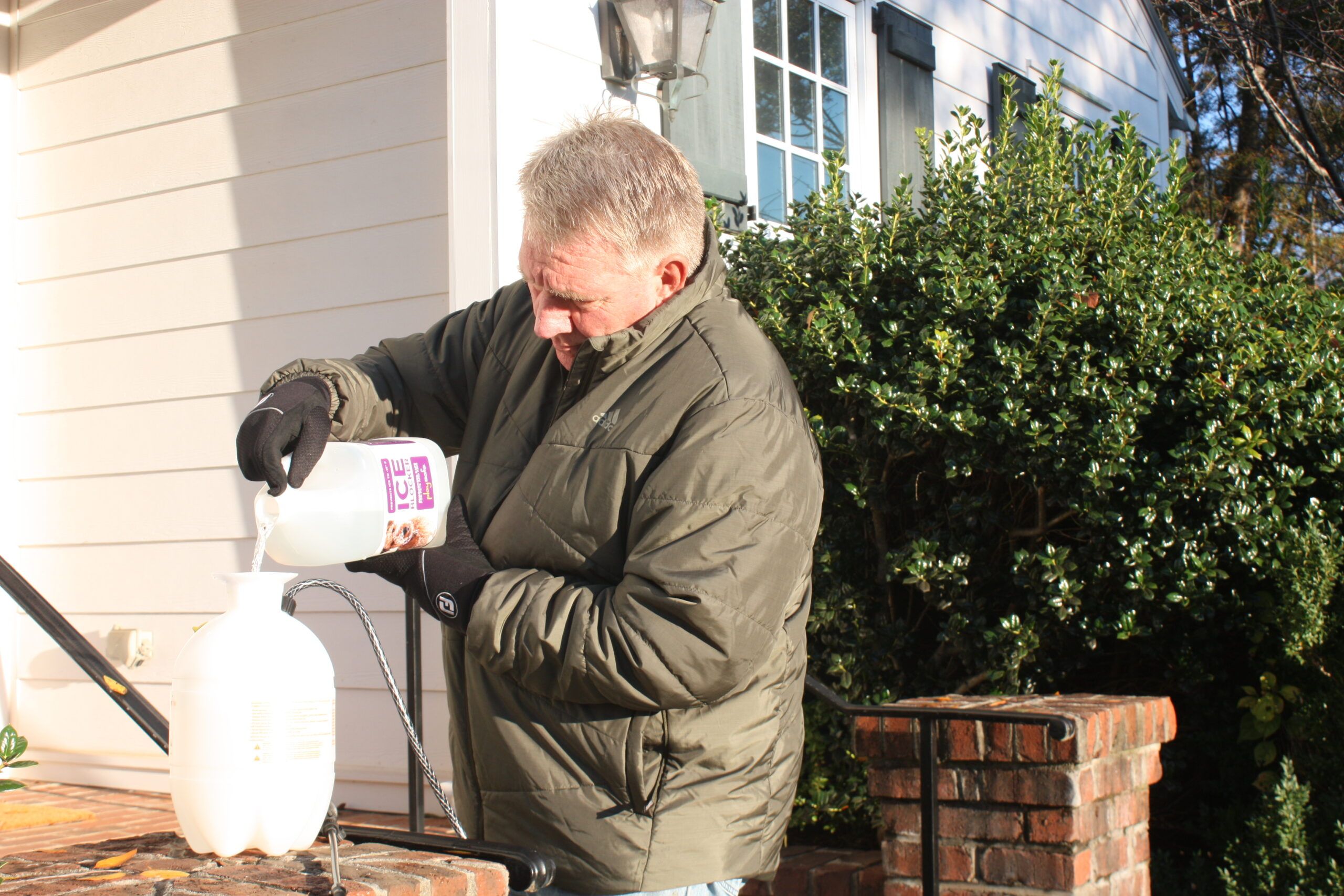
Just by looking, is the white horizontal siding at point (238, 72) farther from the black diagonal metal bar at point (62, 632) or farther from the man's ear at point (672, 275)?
the man's ear at point (672, 275)

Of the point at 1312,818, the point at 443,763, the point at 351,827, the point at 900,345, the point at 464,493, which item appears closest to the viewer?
the point at 351,827

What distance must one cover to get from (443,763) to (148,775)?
4.68 feet

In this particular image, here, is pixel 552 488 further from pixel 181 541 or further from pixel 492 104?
pixel 181 541

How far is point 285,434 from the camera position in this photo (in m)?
1.92

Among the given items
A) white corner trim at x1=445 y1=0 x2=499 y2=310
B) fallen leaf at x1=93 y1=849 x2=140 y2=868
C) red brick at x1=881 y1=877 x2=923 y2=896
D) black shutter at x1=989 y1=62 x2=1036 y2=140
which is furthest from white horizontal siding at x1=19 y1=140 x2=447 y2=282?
black shutter at x1=989 y1=62 x2=1036 y2=140

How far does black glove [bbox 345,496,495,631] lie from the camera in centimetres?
187

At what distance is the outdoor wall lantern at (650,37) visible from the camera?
170 inches

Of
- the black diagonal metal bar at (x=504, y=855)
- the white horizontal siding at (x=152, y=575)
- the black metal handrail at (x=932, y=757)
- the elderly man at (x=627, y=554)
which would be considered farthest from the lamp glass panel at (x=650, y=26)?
the black diagonal metal bar at (x=504, y=855)

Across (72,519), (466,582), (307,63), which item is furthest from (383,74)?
(466,582)

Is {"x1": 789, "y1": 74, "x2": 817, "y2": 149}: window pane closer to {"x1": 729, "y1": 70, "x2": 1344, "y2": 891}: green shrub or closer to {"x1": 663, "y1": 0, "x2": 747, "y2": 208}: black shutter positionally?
{"x1": 663, "y1": 0, "x2": 747, "y2": 208}: black shutter

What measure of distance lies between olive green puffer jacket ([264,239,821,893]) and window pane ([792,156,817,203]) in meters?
3.70

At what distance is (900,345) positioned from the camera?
3.73 meters

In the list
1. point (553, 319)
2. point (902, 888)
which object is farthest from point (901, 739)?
point (553, 319)

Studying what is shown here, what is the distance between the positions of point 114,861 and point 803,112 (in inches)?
192
